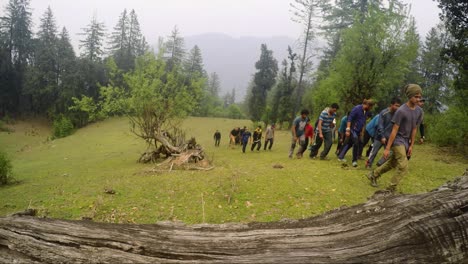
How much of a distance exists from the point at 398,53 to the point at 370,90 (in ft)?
8.38

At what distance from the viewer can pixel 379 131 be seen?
877cm

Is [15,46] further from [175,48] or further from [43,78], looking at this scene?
[175,48]

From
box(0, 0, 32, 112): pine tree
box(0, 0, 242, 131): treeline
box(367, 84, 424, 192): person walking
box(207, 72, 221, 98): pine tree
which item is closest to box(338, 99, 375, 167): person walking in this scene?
box(367, 84, 424, 192): person walking

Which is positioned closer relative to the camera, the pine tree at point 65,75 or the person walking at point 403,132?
the person walking at point 403,132

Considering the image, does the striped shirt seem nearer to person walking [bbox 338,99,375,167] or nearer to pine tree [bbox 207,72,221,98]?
person walking [bbox 338,99,375,167]

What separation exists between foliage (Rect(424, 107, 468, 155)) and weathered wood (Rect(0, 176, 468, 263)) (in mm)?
13643

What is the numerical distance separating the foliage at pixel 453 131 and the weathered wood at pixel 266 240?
13643 mm

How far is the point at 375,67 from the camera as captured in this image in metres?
16.5

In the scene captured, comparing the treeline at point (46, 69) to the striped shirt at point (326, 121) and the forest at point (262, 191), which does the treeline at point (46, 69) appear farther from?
the striped shirt at point (326, 121)

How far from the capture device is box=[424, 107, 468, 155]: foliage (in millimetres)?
12570

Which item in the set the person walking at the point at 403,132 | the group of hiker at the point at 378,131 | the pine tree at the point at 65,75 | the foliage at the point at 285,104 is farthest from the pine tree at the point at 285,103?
the pine tree at the point at 65,75

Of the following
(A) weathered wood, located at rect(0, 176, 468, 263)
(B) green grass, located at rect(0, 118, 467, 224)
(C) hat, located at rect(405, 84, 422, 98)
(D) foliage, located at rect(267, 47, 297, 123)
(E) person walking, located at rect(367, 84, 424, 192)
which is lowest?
(B) green grass, located at rect(0, 118, 467, 224)

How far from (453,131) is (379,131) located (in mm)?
6739

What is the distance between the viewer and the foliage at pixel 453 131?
41.2 ft
